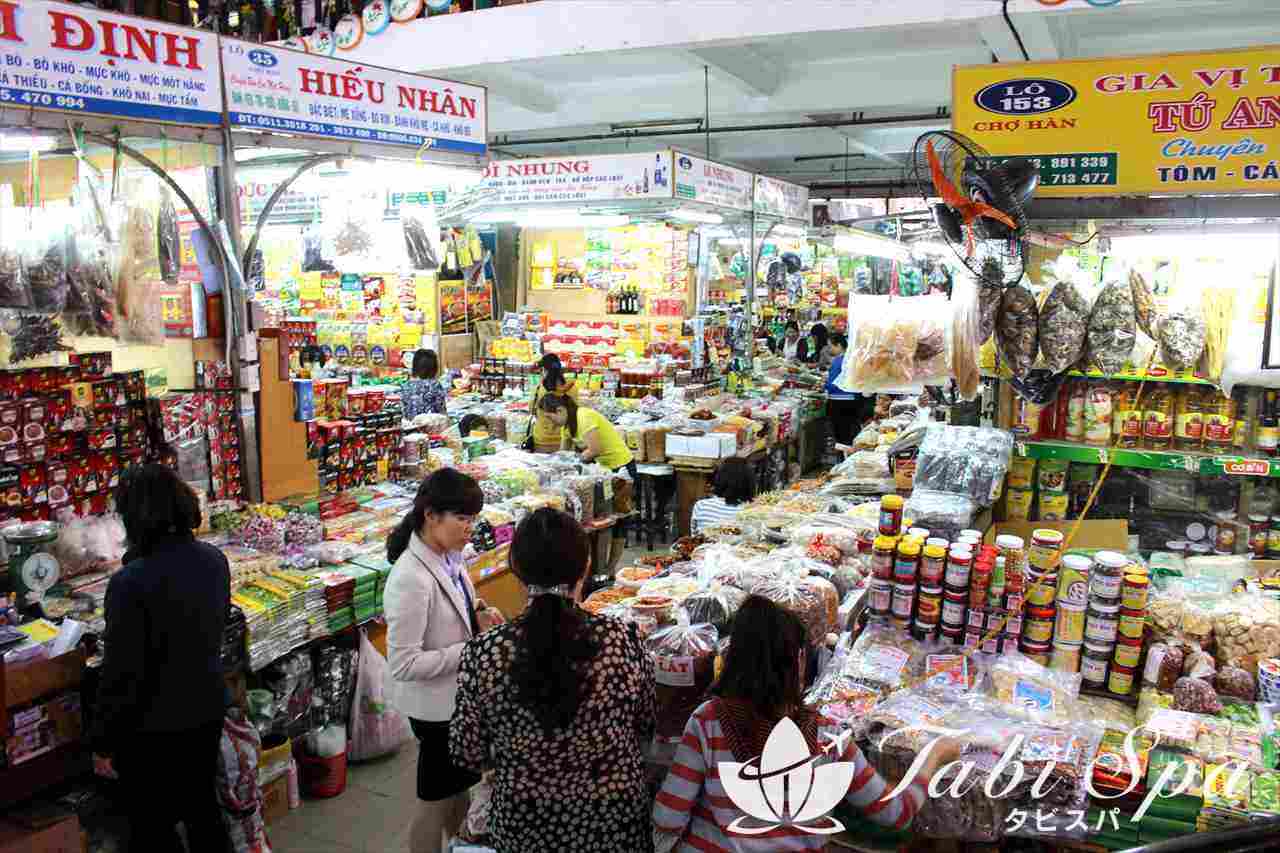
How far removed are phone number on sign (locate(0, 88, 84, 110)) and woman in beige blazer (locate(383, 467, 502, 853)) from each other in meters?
2.25

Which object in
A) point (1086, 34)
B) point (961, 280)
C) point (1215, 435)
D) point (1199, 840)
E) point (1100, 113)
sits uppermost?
point (1086, 34)

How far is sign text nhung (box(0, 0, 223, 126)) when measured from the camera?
11.6 ft

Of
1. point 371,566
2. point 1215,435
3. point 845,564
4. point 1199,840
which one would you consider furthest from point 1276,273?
point 371,566

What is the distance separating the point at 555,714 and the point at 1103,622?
1.74 meters

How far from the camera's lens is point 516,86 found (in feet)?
36.0

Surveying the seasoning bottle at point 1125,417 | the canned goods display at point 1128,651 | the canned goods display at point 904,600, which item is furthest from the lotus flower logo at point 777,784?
the seasoning bottle at point 1125,417

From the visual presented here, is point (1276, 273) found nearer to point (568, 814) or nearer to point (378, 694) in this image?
point (568, 814)

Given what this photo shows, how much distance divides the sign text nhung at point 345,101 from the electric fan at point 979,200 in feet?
9.57

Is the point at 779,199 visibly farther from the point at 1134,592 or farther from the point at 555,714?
the point at 555,714

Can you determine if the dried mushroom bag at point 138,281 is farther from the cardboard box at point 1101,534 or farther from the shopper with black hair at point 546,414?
the cardboard box at point 1101,534

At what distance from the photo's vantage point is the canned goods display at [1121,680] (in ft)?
9.23

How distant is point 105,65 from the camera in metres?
3.82

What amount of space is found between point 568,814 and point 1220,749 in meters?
1.76

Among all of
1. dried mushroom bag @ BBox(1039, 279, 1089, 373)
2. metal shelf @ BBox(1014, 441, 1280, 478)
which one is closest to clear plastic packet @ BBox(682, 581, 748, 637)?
dried mushroom bag @ BBox(1039, 279, 1089, 373)
